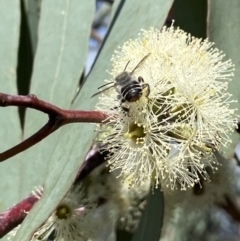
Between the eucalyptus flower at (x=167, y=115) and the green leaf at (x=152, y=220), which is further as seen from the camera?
the green leaf at (x=152, y=220)

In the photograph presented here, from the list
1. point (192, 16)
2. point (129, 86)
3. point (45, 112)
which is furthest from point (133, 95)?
point (192, 16)

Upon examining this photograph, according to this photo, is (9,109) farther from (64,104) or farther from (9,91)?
(64,104)

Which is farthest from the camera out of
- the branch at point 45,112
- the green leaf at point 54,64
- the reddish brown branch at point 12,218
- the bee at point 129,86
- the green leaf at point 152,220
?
the green leaf at point 54,64

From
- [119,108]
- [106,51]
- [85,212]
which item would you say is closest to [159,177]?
[119,108]

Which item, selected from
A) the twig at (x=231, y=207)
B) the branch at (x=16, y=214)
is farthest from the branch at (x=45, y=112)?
the twig at (x=231, y=207)

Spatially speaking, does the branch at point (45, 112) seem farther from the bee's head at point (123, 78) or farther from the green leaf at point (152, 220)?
the green leaf at point (152, 220)

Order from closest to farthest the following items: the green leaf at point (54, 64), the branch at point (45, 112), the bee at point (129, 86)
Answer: the branch at point (45, 112), the bee at point (129, 86), the green leaf at point (54, 64)

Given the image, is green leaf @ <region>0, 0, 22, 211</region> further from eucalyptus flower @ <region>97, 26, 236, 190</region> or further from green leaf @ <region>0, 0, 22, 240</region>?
eucalyptus flower @ <region>97, 26, 236, 190</region>
